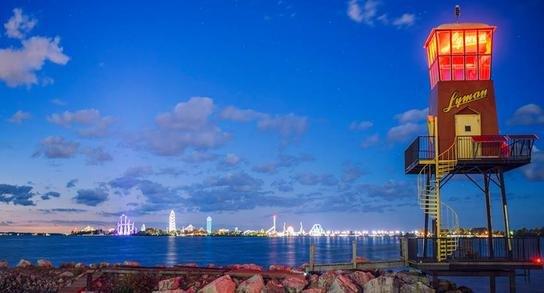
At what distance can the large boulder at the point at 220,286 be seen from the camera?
22266 millimetres

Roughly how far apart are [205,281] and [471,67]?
15.5m

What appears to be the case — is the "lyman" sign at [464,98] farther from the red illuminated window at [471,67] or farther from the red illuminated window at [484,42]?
the red illuminated window at [484,42]

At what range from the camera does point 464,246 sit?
25.5 meters

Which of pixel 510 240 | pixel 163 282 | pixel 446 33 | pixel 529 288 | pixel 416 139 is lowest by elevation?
pixel 529 288

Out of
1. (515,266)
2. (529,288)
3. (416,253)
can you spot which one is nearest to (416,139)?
(416,253)

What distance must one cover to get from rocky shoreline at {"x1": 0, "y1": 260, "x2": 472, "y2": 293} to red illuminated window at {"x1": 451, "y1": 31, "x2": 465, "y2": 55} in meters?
10.5

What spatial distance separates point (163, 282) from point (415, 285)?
10.4 m

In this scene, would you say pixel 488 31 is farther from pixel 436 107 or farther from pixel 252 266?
pixel 252 266

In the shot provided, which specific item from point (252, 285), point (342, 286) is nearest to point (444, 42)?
point (342, 286)

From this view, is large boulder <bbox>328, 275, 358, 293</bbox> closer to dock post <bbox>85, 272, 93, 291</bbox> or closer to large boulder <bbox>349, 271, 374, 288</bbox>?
large boulder <bbox>349, 271, 374, 288</bbox>

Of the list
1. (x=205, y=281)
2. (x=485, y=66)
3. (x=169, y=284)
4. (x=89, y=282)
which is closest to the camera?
(x=169, y=284)

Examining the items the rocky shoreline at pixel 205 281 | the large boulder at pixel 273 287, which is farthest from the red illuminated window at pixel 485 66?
the large boulder at pixel 273 287

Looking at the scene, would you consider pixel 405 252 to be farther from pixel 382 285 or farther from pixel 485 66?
pixel 485 66

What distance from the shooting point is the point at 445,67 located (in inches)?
1080
